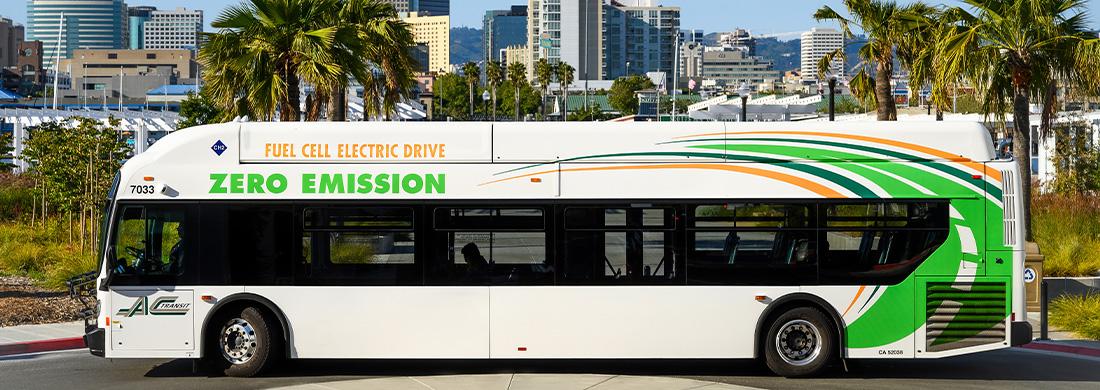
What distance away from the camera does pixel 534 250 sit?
12984mm

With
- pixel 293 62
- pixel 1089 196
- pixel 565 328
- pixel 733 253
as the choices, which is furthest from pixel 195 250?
pixel 1089 196

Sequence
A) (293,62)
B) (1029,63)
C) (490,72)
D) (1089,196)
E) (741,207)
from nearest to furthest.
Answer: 1. (741,207)
2. (1029,63)
3. (293,62)
4. (1089,196)
5. (490,72)

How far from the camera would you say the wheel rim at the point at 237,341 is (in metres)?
13.1

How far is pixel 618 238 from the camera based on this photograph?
1294 centimetres

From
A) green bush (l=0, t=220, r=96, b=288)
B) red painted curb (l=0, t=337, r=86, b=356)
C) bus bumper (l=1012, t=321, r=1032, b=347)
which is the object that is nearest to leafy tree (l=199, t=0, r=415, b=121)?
green bush (l=0, t=220, r=96, b=288)

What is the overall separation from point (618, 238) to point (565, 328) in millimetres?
1074

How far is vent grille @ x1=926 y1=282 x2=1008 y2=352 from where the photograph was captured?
42.5 ft

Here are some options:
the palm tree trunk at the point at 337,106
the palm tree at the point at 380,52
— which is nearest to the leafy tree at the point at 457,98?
the palm tree at the point at 380,52

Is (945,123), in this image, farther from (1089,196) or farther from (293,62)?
(1089,196)

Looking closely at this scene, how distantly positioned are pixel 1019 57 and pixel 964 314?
29.8 feet

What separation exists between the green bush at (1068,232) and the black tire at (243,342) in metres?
13.9

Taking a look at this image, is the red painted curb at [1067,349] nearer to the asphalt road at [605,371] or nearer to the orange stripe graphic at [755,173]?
the asphalt road at [605,371]

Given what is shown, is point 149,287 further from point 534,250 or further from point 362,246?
point 534,250

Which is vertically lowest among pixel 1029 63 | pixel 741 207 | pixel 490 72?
pixel 741 207
